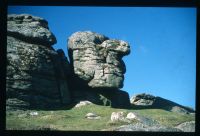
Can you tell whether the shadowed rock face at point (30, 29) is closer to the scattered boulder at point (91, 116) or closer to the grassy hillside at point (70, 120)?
the grassy hillside at point (70, 120)

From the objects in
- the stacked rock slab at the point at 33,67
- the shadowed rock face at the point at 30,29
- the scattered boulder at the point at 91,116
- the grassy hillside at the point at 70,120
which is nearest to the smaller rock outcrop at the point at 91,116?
the scattered boulder at the point at 91,116

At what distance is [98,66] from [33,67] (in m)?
11.7

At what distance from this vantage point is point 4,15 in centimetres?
1748

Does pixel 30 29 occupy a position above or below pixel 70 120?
above

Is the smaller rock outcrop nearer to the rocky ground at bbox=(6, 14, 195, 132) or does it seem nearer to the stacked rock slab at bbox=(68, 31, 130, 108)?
the rocky ground at bbox=(6, 14, 195, 132)

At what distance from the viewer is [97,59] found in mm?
49875

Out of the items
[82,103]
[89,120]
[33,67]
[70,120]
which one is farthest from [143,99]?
[70,120]

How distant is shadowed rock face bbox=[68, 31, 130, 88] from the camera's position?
49.1 meters

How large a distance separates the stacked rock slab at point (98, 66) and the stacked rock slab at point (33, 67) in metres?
2.99

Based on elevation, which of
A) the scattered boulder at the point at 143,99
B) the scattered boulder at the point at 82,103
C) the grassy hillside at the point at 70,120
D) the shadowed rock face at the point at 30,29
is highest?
the shadowed rock face at the point at 30,29

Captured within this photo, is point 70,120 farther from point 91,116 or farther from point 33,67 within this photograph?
point 33,67

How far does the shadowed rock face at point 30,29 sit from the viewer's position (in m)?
43.1
